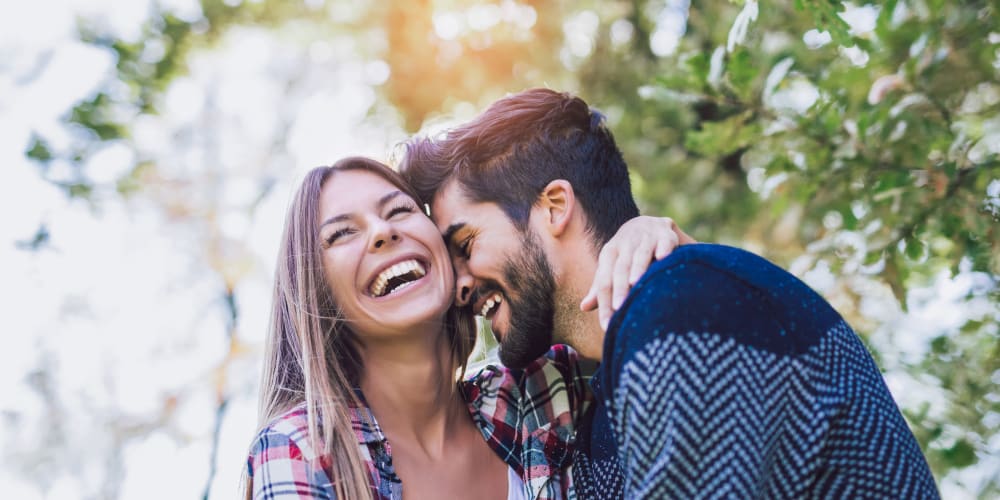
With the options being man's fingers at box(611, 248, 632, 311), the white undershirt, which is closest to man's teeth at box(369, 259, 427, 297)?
the white undershirt

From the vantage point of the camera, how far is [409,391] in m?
2.74

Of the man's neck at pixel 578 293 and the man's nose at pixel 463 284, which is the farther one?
the man's nose at pixel 463 284

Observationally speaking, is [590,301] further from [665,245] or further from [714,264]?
[714,264]

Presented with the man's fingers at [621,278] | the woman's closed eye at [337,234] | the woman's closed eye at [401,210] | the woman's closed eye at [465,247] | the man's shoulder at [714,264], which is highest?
the woman's closed eye at [401,210]

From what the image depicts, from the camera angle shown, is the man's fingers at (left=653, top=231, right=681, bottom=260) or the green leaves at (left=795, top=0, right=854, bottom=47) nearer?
the man's fingers at (left=653, top=231, right=681, bottom=260)

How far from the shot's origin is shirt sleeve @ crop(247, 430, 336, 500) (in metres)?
2.15

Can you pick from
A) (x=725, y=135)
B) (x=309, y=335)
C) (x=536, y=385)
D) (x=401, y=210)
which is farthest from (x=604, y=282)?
(x=725, y=135)

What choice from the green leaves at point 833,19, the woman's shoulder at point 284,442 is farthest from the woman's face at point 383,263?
the green leaves at point 833,19

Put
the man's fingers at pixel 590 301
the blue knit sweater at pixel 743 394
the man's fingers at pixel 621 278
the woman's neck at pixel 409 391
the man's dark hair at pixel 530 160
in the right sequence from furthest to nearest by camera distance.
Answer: the woman's neck at pixel 409 391, the man's dark hair at pixel 530 160, the man's fingers at pixel 590 301, the man's fingers at pixel 621 278, the blue knit sweater at pixel 743 394

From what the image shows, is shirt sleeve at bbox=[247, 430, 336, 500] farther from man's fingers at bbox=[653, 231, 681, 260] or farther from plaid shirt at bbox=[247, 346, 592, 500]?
man's fingers at bbox=[653, 231, 681, 260]

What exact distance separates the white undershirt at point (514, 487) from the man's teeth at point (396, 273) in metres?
0.65

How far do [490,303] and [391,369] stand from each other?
39 cm

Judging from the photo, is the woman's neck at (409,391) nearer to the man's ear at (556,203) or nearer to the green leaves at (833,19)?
the man's ear at (556,203)

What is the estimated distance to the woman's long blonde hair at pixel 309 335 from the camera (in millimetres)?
2479
